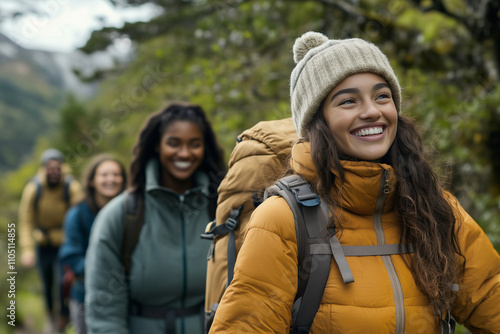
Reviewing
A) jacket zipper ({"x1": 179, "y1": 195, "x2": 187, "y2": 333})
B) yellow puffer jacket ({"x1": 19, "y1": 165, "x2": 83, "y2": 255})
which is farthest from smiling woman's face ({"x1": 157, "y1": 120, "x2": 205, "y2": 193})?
yellow puffer jacket ({"x1": 19, "y1": 165, "x2": 83, "y2": 255})

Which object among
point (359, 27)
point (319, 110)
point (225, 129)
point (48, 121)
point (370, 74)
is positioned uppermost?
point (359, 27)

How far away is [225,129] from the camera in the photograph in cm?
680

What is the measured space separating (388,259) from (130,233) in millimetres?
2004

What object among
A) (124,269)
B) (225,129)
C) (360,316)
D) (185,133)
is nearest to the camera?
(360,316)

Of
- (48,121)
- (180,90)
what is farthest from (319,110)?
(48,121)

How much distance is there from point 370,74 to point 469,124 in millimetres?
3635

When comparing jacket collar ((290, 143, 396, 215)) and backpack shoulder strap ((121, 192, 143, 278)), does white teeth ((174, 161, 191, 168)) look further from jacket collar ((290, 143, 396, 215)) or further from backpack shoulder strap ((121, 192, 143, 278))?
jacket collar ((290, 143, 396, 215))

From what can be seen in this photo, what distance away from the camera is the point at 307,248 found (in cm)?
185

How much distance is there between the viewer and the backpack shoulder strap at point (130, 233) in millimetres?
3318

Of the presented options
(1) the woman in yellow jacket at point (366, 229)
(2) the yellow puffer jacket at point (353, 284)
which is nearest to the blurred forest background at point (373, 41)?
(1) the woman in yellow jacket at point (366, 229)

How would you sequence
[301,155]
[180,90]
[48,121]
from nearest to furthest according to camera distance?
[301,155]
[180,90]
[48,121]

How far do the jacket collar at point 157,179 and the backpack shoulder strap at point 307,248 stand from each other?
1.61 metres

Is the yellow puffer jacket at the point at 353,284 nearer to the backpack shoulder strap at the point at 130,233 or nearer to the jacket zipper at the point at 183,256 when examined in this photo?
the jacket zipper at the point at 183,256

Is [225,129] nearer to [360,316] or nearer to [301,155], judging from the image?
[301,155]
